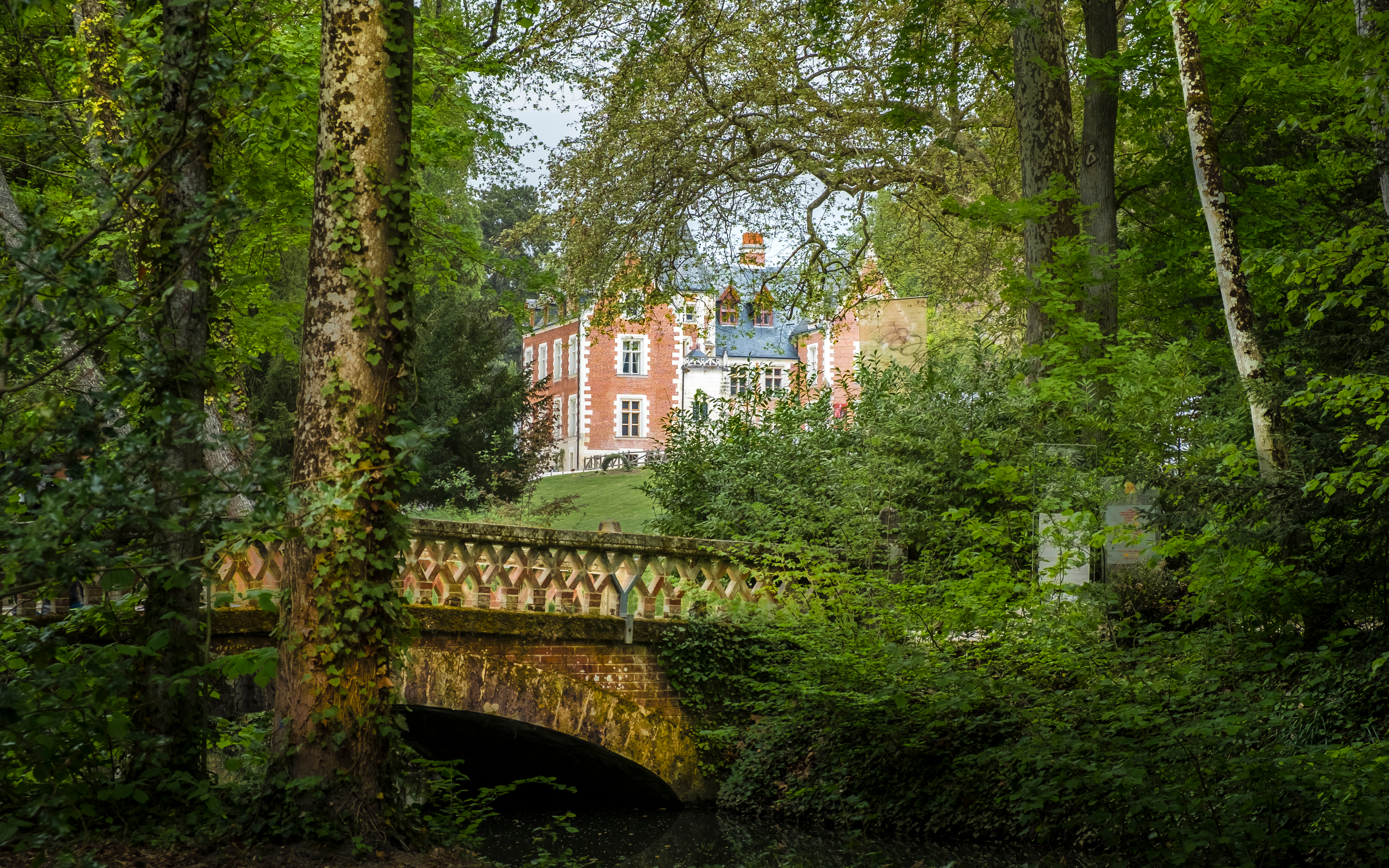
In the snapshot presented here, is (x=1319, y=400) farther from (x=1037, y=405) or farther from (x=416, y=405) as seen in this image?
(x=416, y=405)

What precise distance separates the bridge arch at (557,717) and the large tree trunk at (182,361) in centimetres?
314

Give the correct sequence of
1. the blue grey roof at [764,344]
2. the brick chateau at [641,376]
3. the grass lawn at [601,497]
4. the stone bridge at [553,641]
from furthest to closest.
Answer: the blue grey roof at [764,344], the brick chateau at [641,376], the grass lawn at [601,497], the stone bridge at [553,641]

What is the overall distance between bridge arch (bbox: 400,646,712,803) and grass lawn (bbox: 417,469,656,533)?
48.7 feet

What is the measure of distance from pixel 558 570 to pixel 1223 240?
6290 millimetres

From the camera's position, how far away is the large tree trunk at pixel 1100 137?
12.1 m

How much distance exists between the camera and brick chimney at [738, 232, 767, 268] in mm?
17516

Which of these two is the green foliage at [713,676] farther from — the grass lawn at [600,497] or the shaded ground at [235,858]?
the grass lawn at [600,497]

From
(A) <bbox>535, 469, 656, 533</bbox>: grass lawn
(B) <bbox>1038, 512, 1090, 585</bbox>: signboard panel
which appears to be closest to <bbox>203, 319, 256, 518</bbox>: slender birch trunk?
(B) <bbox>1038, 512, 1090, 585</bbox>: signboard panel

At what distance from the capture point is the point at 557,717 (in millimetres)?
9750

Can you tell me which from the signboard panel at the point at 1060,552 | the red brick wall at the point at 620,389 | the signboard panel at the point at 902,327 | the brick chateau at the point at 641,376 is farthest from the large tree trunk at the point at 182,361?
the red brick wall at the point at 620,389

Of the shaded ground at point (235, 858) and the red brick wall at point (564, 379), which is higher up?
the red brick wall at point (564, 379)

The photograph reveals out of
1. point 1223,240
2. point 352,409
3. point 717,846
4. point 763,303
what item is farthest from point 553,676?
point 763,303

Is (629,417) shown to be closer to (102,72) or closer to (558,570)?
(558,570)

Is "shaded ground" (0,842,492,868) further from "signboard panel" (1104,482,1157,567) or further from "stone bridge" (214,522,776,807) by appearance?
"signboard panel" (1104,482,1157,567)
